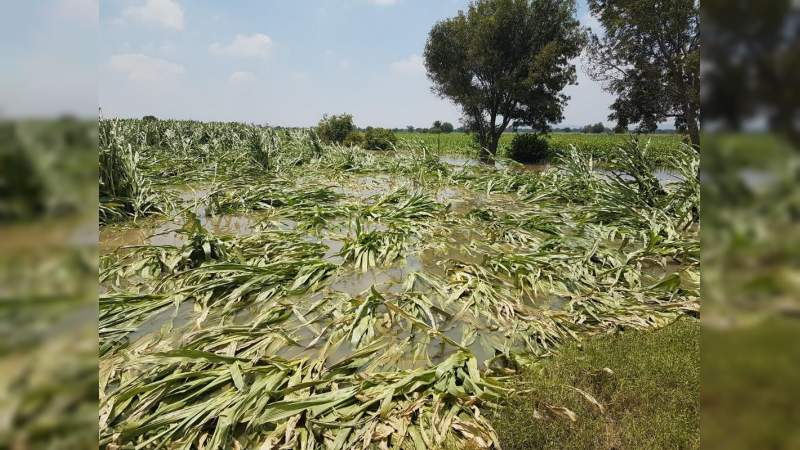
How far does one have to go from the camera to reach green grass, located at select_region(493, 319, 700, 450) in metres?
2.02

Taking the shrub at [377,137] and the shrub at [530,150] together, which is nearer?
the shrub at [530,150]

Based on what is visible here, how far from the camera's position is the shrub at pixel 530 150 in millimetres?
22000

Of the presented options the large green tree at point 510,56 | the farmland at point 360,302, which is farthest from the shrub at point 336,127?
the farmland at point 360,302

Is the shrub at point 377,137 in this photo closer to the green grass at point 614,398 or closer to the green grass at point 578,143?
the green grass at point 578,143

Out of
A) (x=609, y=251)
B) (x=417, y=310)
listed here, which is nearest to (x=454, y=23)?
(x=609, y=251)

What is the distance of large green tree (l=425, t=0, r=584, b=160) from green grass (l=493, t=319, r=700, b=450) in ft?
56.9

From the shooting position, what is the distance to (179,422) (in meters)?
2.21

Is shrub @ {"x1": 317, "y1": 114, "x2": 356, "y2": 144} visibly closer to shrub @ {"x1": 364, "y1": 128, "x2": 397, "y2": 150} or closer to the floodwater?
shrub @ {"x1": 364, "y1": 128, "x2": 397, "y2": 150}

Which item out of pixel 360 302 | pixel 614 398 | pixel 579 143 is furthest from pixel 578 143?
pixel 614 398

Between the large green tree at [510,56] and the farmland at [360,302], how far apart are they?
13.8 meters

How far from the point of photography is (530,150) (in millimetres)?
22047
